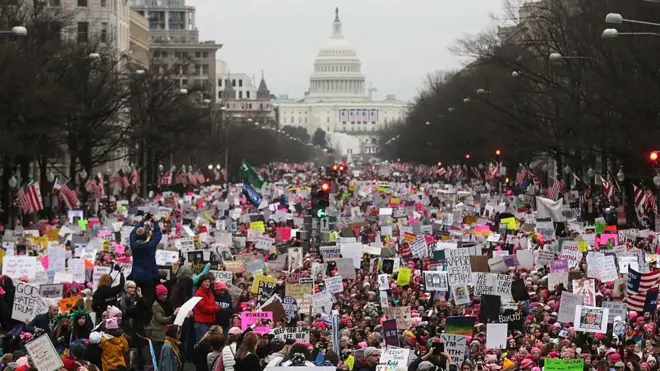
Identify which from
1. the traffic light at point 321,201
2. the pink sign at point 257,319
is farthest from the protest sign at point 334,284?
the traffic light at point 321,201

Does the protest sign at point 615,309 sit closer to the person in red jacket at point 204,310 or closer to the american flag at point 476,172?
the person in red jacket at point 204,310

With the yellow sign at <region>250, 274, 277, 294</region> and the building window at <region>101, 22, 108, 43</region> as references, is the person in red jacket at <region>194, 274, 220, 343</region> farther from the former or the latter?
the building window at <region>101, 22, 108, 43</region>

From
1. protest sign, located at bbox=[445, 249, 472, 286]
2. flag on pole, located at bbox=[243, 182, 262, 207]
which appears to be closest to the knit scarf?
protest sign, located at bbox=[445, 249, 472, 286]

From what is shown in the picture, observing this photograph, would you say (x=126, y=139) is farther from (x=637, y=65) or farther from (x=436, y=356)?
(x=436, y=356)

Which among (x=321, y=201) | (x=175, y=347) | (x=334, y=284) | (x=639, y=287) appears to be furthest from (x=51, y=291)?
(x=321, y=201)

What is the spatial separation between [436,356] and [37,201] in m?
31.9

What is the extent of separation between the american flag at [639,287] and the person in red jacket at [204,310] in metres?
5.77

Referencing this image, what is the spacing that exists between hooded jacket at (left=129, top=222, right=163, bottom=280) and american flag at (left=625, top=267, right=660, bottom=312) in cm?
607

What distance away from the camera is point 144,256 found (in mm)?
25453

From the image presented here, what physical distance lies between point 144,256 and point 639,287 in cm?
646

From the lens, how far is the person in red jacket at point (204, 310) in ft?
75.8

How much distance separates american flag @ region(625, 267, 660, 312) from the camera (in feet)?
85.5

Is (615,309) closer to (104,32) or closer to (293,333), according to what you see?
(293,333)

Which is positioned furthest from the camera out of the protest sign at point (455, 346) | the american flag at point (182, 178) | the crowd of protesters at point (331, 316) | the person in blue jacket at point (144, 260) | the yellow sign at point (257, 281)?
the american flag at point (182, 178)
